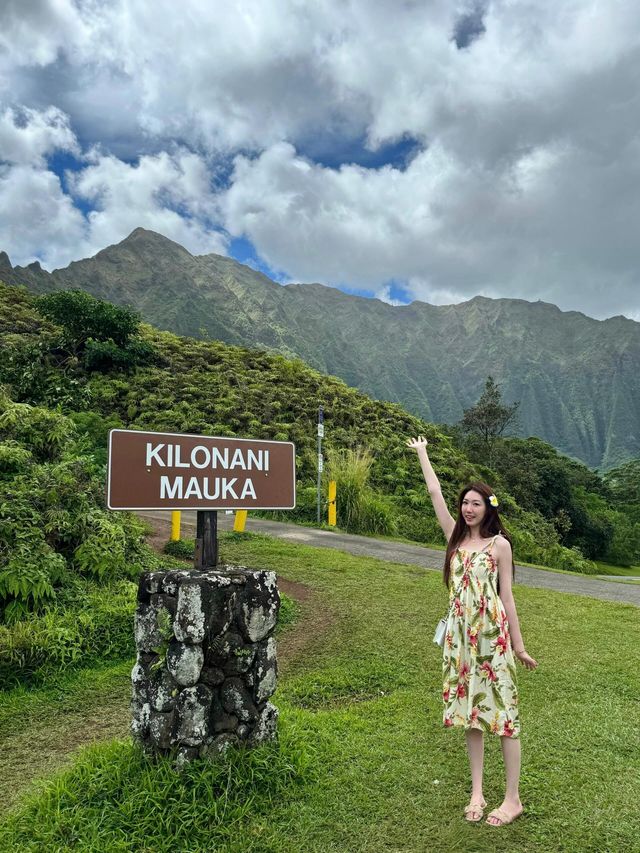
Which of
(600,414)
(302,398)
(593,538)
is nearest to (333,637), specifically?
(302,398)

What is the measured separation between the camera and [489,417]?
1107 inches

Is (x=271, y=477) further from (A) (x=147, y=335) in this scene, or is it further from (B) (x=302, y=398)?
(A) (x=147, y=335)

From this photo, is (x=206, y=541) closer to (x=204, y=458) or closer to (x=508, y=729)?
(x=204, y=458)

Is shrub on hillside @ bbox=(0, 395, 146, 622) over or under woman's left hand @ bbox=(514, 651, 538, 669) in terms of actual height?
over

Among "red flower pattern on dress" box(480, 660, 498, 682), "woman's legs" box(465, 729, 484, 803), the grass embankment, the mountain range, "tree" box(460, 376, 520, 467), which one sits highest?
the mountain range

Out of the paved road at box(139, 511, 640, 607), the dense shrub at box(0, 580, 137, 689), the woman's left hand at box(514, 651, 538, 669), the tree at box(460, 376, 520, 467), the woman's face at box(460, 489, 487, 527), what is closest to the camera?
the woman's left hand at box(514, 651, 538, 669)

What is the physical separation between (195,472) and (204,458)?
10cm

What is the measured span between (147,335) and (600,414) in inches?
7142

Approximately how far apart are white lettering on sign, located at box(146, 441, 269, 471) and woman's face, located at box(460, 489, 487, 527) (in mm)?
1221

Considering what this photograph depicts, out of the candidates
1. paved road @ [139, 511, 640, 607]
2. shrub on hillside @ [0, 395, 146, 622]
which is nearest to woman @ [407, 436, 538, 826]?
shrub on hillside @ [0, 395, 146, 622]

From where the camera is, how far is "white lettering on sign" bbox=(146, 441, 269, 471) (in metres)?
3.06

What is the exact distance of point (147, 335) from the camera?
973 inches

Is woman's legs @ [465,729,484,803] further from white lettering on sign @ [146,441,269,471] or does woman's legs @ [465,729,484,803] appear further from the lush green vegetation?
the lush green vegetation

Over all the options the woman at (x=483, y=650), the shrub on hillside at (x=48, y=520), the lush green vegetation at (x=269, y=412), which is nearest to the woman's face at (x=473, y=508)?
the woman at (x=483, y=650)
